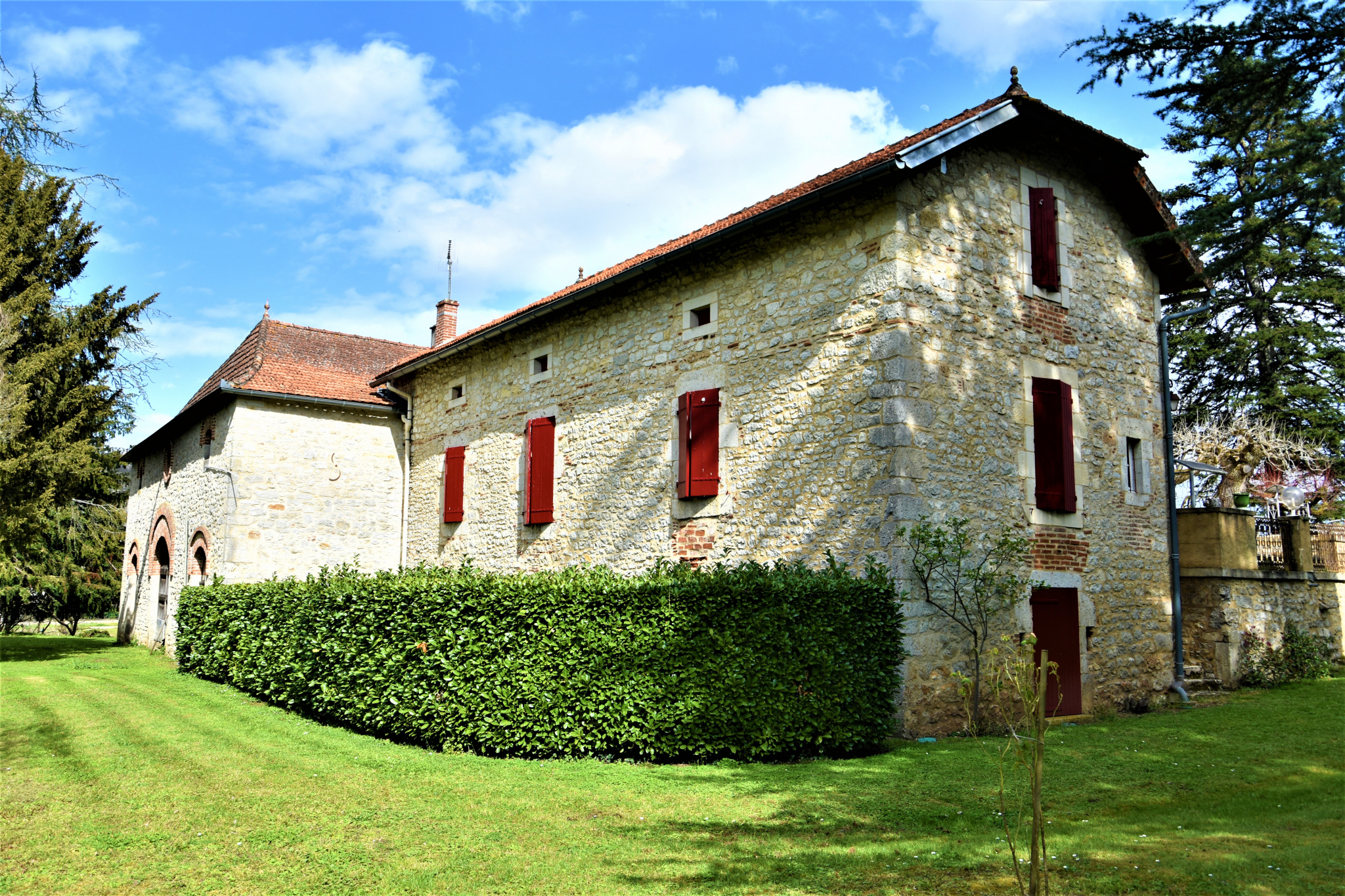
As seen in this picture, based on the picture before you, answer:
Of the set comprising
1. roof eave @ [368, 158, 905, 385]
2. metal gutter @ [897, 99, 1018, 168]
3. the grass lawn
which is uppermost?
metal gutter @ [897, 99, 1018, 168]

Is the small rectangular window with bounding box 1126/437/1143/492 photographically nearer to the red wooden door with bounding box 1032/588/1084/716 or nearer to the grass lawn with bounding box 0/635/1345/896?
the red wooden door with bounding box 1032/588/1084/716

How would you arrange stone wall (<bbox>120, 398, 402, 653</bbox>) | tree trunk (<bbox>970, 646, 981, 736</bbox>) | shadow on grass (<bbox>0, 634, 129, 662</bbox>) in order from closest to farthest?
tree trunk (<bbox>970, 646, 981, 736</bbox>) < stone wall (<bbox>120, 398, 402, 653</bbox>) < shadow on grass (<bbox>0, 634, 129, 662</bbox>)

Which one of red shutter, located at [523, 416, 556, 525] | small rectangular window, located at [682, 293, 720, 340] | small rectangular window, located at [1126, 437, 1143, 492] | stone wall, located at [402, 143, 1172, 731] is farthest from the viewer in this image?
red shutter, located at [523, 416, 556, 525]

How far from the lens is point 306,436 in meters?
16.0

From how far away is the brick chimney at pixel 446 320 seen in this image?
18.9 meters

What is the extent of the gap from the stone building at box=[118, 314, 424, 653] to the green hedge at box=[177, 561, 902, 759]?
8186 mm

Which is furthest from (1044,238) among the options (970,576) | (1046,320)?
(970,576)

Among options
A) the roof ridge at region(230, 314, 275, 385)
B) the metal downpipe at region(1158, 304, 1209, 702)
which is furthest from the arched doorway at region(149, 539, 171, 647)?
the metal downpipe at region(1158, 304, 1209, 702)

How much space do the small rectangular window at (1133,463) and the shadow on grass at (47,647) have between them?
17.5 m

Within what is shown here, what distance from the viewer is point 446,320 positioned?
18953 mm

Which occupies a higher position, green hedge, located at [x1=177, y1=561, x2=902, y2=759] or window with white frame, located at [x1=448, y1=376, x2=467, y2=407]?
window with white frame, located at [x1=448, y1=376, x2=467, y2=407]

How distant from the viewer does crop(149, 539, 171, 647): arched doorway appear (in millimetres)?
17609

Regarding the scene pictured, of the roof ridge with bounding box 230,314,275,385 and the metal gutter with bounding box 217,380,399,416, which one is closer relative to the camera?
the metal gutter with bounding box 217,380,399,416

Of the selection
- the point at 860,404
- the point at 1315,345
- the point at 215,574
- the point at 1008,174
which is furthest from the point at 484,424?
the point at 1315,345
